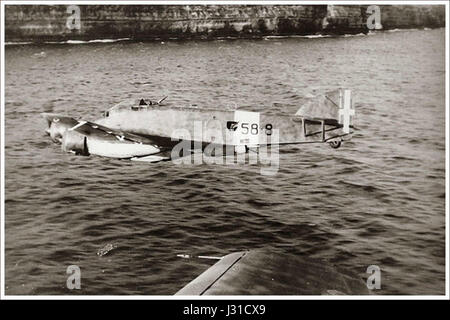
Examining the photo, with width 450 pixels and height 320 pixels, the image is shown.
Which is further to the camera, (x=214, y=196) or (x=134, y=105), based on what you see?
(x=214, y=196)

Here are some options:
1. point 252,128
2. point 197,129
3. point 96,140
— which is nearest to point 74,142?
point 96,140

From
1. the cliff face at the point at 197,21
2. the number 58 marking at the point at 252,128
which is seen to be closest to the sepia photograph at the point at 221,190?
the number 58 marking at the point at 252,128

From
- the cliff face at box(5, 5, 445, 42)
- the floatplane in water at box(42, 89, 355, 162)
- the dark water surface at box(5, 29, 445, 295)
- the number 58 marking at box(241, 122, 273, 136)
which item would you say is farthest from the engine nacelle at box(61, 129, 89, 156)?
the cliff face at box(5, 5, 445, 42)

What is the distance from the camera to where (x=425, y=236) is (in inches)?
826

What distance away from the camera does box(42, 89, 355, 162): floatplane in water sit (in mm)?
22656

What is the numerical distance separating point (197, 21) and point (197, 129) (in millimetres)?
44146

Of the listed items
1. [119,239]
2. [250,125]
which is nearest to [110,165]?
[119,239]

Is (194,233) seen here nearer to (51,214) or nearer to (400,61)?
(51,214)

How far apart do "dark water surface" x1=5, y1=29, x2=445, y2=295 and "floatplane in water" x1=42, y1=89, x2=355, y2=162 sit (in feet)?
10.9

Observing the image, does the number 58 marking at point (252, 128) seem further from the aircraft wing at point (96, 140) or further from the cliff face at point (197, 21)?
the cliff face at point (197, 21)

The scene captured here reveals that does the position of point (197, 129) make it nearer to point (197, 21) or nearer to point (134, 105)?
point (134, 105)

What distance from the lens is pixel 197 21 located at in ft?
207

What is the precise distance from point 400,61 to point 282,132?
1286 inches

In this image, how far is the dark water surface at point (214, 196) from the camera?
19.5 metres
